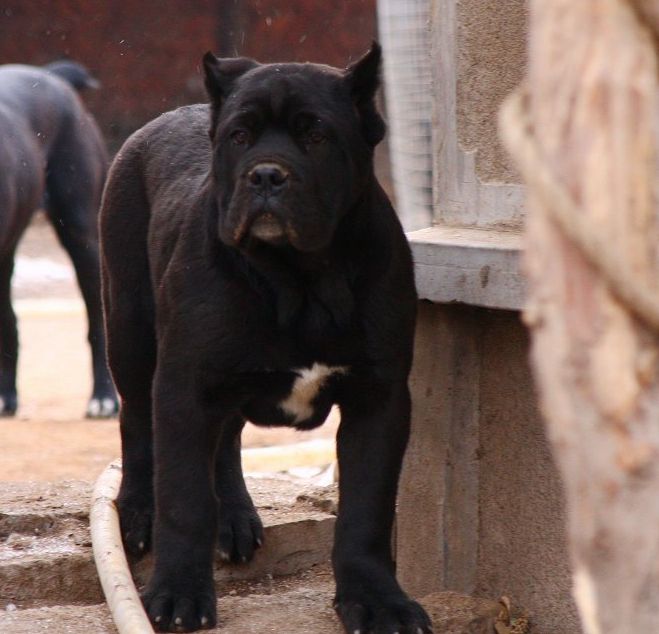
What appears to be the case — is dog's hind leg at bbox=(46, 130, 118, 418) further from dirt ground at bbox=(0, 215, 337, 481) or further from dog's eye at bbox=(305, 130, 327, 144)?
dog's eye at bbox=(305, 130, 327, 144)

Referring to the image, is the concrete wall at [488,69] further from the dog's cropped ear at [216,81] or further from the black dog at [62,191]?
the black dog at [62,191]

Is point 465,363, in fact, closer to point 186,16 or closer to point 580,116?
point 580,116

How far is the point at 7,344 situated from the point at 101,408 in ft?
2.29

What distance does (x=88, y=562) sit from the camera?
12.9 ft

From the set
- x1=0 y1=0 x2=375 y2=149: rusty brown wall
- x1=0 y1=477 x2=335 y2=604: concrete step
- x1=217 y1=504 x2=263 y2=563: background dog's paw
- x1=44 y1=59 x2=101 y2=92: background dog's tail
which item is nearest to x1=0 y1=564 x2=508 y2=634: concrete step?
x1=217 y1=504 x2=263 y2=563: background dog's paw

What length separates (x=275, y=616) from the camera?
3.38 meters

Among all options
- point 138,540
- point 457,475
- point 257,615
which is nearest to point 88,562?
point 138,540

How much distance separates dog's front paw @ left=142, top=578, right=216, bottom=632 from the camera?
3.18 m

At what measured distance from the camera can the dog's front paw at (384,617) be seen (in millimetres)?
3117

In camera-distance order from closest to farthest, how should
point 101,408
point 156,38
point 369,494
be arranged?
point 369,494 < point 101,408 < point 156,38

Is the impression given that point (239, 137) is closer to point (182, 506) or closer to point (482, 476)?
point (182, 506)

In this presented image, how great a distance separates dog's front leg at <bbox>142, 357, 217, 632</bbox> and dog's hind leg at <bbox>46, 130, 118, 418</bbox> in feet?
15.7

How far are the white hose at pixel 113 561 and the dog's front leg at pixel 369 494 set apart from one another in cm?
48

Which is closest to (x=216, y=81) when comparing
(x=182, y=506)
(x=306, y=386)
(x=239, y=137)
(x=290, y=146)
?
(x=239, y=137)
